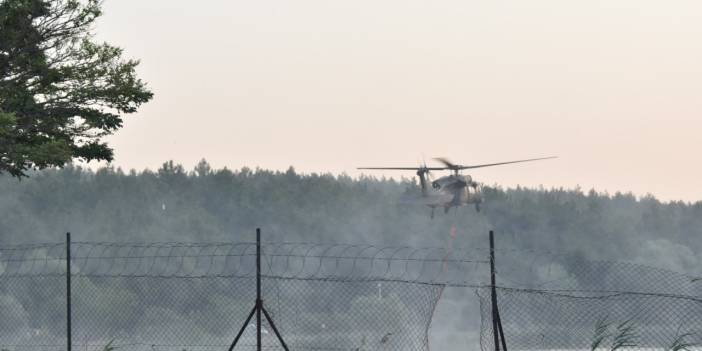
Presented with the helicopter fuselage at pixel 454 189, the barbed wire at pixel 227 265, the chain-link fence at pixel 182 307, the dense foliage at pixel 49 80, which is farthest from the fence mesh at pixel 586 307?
the dense foliage at pixel 49 80

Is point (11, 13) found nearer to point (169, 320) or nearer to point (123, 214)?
point (169, 320)

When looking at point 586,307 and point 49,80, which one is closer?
point 49,80

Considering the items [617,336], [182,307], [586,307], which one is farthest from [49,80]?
[182,307]

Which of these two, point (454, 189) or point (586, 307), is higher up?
point (454, 189)

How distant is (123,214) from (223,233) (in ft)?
51.1

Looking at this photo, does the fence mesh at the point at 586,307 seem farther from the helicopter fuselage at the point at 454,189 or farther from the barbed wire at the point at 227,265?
the helicopter fuselage at the point at 454,189

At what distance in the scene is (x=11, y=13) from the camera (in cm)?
3206

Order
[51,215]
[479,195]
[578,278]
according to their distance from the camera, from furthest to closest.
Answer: [51,215]
[578,278]
[479,195]

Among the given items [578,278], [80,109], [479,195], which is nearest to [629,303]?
[578,278]

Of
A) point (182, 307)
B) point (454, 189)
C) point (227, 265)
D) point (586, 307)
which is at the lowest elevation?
point (586, 307)

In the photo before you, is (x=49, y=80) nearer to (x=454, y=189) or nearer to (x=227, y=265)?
(x=454, y=189)

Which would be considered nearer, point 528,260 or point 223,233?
point 528,260

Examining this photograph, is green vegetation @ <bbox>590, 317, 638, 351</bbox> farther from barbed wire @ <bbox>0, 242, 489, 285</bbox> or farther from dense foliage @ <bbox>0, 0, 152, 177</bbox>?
barbed wire @ <bbox>0, 242, 489, 285</bbox>

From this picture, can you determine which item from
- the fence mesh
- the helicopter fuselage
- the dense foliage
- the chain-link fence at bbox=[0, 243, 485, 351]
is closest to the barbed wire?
the chain-link fence at bbox=[0, 243, 485, 351]
